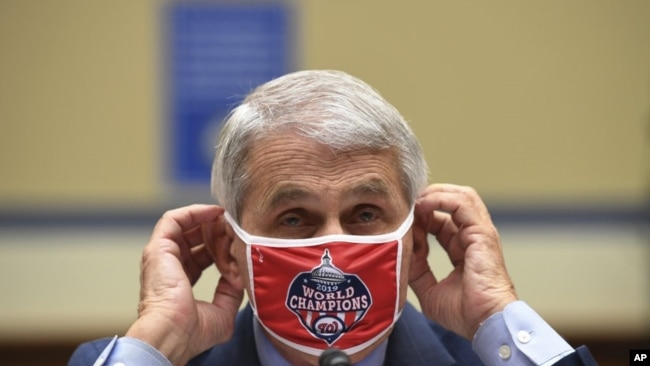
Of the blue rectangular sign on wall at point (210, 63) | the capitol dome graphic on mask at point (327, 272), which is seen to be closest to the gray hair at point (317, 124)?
the capitol dome graphic on mask at point (327, 272)

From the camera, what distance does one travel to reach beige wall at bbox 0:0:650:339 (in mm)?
5781

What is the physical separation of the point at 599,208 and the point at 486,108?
923mm

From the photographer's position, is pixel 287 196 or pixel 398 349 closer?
pixel 287 196

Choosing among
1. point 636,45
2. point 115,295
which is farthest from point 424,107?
point 115,295

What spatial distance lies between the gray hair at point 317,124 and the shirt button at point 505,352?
1.38ft

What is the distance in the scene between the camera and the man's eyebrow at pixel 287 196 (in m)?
2.32

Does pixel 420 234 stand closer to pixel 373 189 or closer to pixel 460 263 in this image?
pixel 460 263

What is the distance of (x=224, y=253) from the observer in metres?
2.57

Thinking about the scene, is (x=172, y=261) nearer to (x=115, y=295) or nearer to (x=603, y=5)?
(x=115, y=295)

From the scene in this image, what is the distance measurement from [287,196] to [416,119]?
11.9 ft

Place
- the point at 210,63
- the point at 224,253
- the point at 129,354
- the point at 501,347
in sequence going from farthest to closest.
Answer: the point at 210,63
the point at 224,253
the point at 501,347
the point at 129,354

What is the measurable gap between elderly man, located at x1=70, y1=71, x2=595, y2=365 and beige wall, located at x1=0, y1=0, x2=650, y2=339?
3.33 metres

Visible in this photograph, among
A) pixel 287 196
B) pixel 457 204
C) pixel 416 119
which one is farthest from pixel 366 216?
pixel 416 119

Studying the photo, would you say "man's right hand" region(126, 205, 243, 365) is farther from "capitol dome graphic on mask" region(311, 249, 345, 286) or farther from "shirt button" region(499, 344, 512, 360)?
"shirt button" region(499, 344, 512, 360)
